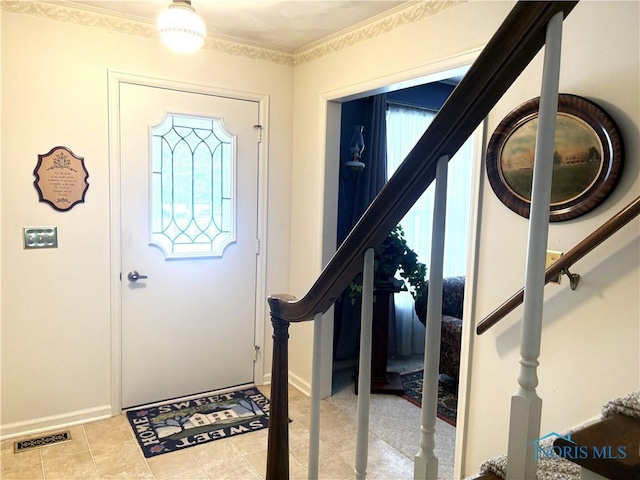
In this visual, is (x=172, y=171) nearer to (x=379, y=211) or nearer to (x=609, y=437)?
(x=379, y=211)

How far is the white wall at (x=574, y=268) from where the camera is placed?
1603mm

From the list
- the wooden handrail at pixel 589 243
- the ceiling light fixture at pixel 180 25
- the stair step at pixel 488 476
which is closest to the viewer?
the stair step at pixel 488 476

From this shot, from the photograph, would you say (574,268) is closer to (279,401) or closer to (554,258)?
(554,258)

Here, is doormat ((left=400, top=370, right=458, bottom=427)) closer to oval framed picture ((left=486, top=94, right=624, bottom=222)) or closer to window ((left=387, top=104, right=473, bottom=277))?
window ((left=387, top=104, right=473, bottom=277))

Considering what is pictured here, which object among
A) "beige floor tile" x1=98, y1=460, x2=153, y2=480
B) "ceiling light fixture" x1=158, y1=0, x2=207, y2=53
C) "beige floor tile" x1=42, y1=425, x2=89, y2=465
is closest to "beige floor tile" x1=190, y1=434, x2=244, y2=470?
"beige floor tile" x1=98, y1=460, x2=153, y2=480

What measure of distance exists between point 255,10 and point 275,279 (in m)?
1.87

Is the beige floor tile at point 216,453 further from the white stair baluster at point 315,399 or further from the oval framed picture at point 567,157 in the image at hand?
the oval framed picture at point 567,157

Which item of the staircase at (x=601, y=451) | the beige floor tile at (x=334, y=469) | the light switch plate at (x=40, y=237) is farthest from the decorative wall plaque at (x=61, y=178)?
the staircase at (x=601, y=451)

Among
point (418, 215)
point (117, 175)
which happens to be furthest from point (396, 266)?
point (117, 175)

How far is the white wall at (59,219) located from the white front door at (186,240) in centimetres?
14

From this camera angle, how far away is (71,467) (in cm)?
242

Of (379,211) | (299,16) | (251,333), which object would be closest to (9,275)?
(251,333)

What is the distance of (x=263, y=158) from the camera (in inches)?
134

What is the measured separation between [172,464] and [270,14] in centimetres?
260
